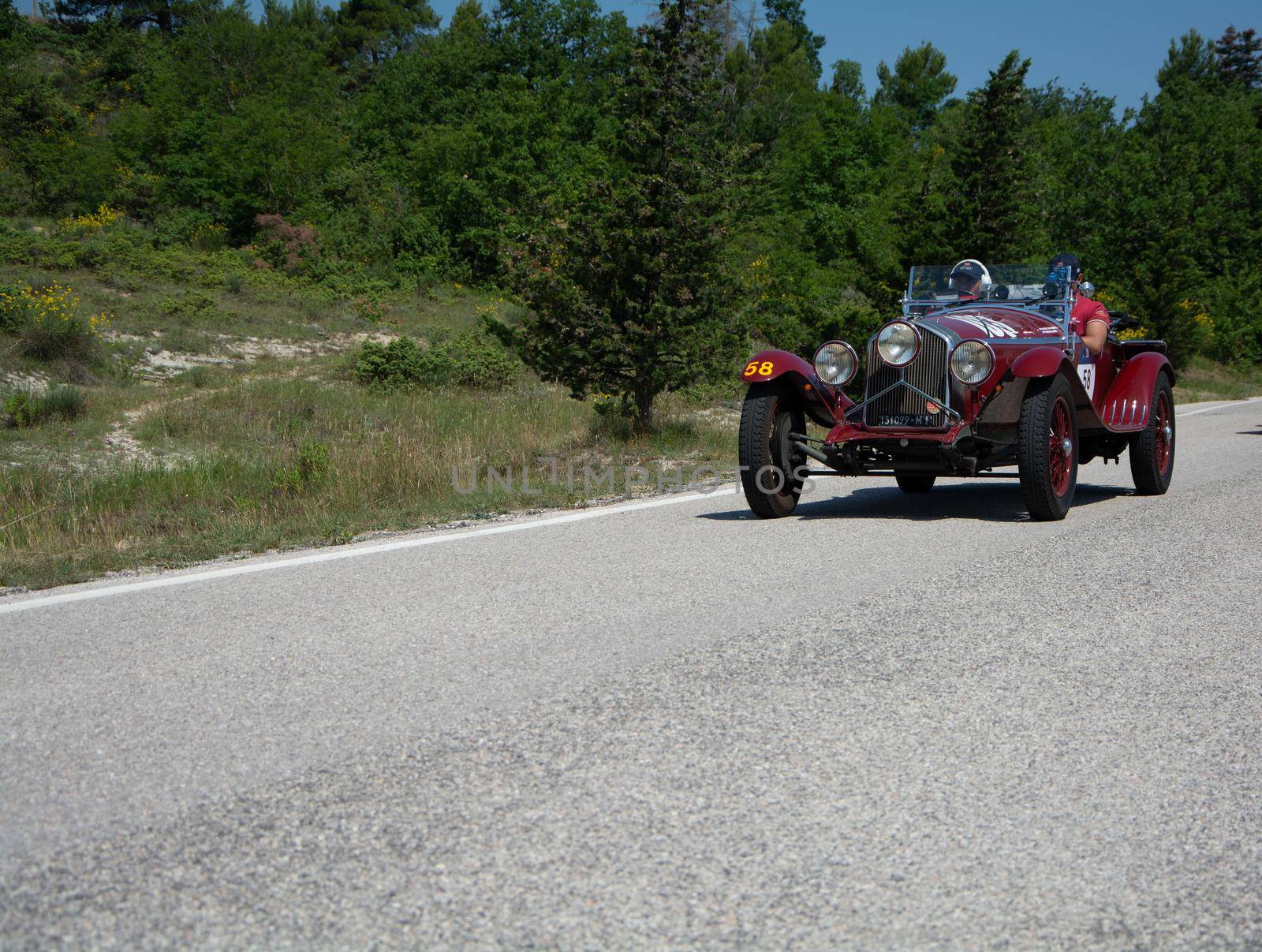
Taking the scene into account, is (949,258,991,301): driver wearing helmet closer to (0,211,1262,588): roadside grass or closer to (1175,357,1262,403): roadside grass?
(0,211,1262,588): roadside grass

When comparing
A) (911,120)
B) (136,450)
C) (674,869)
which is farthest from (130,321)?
(911,120)

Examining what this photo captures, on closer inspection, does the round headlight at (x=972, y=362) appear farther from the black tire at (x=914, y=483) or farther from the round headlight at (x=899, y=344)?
the black tire at (x=914, y=483)

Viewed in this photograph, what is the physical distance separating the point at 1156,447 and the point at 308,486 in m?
7.47

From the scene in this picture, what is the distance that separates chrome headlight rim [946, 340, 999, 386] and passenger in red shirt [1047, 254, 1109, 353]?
6.07ft

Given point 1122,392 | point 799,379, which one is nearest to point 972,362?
point 799,379

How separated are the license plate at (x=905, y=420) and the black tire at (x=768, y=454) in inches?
28.4

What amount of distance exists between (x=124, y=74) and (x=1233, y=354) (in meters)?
54.1

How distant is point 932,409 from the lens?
823cm

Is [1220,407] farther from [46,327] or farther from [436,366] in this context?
[46,327]

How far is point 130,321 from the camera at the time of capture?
84.0 ft

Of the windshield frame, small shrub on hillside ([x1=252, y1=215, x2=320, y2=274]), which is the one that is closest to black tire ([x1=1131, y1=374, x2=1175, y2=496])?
the windshield frame

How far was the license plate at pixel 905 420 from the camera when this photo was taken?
8234 millimetres

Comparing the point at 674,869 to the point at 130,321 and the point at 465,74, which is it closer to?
the point at 130,321

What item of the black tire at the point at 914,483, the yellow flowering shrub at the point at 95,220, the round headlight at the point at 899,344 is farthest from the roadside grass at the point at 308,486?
the yellow flowering shrub at the point at 95,220
